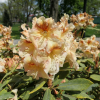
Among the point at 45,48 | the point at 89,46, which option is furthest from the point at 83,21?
the point at 45,48

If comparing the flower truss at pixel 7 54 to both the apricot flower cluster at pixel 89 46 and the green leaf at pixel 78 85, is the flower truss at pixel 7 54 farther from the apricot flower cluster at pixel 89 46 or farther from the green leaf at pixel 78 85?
the apricot flower cluster at pixel 89 46

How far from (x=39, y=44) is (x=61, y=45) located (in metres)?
0.14

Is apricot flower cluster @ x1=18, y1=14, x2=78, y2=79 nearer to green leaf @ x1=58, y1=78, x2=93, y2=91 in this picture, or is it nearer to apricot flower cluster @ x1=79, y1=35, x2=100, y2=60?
green leaf @ x1=58, y1=78, x2=93, y2=91

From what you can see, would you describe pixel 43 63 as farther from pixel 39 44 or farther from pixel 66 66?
pixel 66 66

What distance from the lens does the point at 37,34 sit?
0.81 m

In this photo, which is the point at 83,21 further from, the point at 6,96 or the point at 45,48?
the point at 6,96

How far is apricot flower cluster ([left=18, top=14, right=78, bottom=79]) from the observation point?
2.39 ft

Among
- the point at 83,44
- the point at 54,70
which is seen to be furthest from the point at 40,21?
the point at 83,44

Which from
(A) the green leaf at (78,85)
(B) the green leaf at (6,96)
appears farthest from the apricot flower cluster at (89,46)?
(B) the green leaf at (6,96)

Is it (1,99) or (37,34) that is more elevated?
(37,34)

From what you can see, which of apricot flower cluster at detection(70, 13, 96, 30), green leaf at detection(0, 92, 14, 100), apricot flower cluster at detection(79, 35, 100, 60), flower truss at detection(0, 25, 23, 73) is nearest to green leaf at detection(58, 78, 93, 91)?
green leaf at detection(0, 92, 14, 100)

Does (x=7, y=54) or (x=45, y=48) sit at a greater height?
(x=45, y=48)

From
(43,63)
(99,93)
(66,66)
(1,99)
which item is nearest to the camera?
(43,63)

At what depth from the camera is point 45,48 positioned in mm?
730
